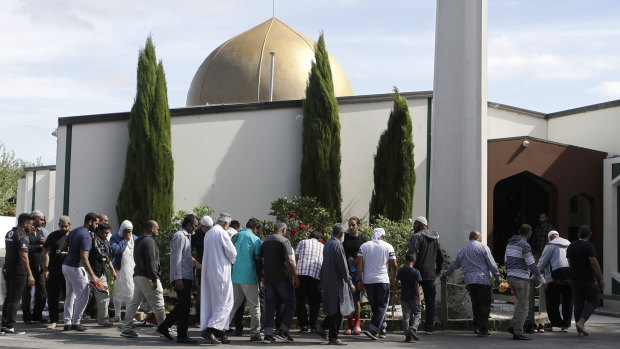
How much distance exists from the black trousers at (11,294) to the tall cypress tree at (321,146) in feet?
27.5

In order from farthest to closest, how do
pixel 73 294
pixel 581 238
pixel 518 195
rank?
pixel 518 195
pixel 581 238
pixel 73 294

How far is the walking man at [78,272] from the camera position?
470 inches

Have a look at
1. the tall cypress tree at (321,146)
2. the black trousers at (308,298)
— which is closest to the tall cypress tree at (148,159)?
the tall cypress tree at (321,146)

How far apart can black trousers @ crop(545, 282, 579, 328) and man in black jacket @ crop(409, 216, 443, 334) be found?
2308 millimetres

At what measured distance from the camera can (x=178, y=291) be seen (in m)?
11.2

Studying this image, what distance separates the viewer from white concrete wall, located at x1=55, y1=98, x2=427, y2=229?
A: 19141 mm

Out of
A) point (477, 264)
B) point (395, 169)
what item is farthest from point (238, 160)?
point (477, 264)

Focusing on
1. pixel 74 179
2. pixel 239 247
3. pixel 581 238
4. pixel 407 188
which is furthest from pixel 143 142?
pixel 581 238

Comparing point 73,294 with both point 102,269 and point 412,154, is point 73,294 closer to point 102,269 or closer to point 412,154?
point 102,269

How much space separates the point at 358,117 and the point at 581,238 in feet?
25.2

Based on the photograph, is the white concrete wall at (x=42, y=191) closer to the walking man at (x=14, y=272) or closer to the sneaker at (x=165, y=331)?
the walking man at (x=14, y=272)

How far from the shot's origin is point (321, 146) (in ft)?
61.9

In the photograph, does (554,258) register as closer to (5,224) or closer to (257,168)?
(257,168)

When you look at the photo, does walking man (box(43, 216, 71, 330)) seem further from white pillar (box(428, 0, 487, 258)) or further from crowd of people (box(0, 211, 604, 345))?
white pillar (box(428, 0, 487, 258))
